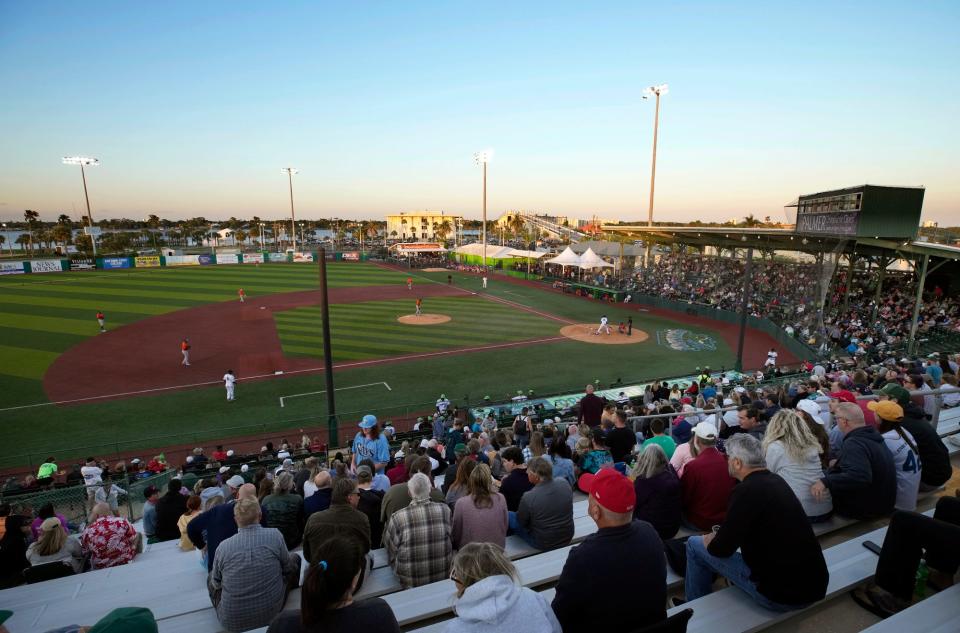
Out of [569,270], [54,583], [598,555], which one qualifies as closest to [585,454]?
[598,555]

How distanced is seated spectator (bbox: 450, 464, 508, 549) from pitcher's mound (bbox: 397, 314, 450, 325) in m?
28.0

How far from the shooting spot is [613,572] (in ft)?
9.04

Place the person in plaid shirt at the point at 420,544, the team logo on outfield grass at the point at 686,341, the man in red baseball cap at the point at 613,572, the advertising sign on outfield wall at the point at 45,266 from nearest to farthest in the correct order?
the man in red baseball cap at the point at 613,572
the person in plaid shirt at the point at 420,544
the team logo on outfield grass at the point at 686,341
the advertising sign on outfield wall at the point at 45,266

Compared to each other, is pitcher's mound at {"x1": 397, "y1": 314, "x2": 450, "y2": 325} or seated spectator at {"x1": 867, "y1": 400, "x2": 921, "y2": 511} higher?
seated spectator at {"x1": 867, "y1": 400, "x2": 921, "y2": 511}

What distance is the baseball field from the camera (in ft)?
57.0

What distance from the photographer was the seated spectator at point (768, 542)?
3.23 meters

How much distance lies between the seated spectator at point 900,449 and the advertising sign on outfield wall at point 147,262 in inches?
3053

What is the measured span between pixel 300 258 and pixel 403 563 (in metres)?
81.8

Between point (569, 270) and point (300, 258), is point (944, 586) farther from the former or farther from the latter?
point (300, 258)

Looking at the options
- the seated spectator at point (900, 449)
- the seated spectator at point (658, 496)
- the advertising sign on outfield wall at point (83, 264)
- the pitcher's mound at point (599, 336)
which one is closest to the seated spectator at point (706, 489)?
the seated spectator at point (658, 496)

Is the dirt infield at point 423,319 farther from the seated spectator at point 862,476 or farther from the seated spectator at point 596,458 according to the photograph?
the seated spectator at point 862,476

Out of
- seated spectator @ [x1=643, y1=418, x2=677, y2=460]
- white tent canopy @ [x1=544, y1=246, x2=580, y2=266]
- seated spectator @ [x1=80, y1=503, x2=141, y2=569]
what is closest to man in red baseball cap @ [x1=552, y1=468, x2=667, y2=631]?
seated spectator @ [x1=643, y1=418, x2=677, y2=460]

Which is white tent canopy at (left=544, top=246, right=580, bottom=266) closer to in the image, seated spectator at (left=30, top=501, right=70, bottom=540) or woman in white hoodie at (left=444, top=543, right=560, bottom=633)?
seated spectator at (left=30, top=501, right=70, bottom=540)

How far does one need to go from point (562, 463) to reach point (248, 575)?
4071mm
